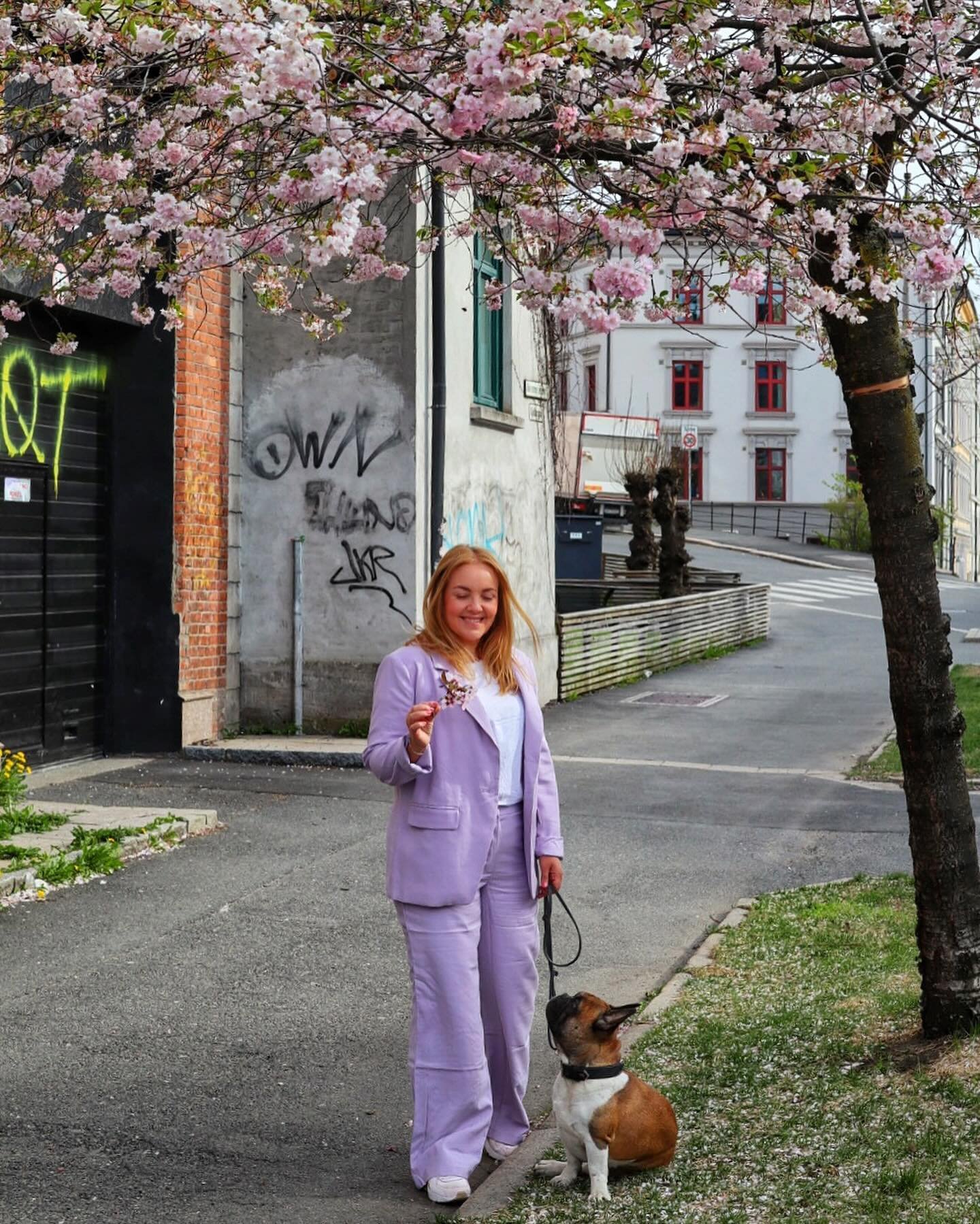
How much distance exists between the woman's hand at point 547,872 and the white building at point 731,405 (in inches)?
2436

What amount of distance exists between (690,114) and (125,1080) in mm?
3862

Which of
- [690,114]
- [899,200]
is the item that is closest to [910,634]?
[899,200]

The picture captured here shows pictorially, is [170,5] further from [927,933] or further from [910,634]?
[927,933]

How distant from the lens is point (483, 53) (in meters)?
4.55

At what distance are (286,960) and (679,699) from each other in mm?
12222

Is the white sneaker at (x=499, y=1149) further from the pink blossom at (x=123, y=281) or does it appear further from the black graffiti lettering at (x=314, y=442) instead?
the black graffiti lettering at (x=314, y=442)

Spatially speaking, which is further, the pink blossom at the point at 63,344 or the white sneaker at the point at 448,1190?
the pink blossom at the point at 63,344

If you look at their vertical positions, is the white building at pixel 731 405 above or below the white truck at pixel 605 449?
above

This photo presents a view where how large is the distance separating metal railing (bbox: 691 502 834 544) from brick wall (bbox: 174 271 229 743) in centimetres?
4804

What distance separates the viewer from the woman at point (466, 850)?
464 centimetres

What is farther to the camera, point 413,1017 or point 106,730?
point 106,730

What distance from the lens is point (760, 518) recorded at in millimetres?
65875

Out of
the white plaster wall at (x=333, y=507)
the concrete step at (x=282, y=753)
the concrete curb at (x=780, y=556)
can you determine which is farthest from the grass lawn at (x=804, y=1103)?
the concrete curb at (x=780, y=556)

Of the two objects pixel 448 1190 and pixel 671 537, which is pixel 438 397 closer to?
pixel 448 1190
